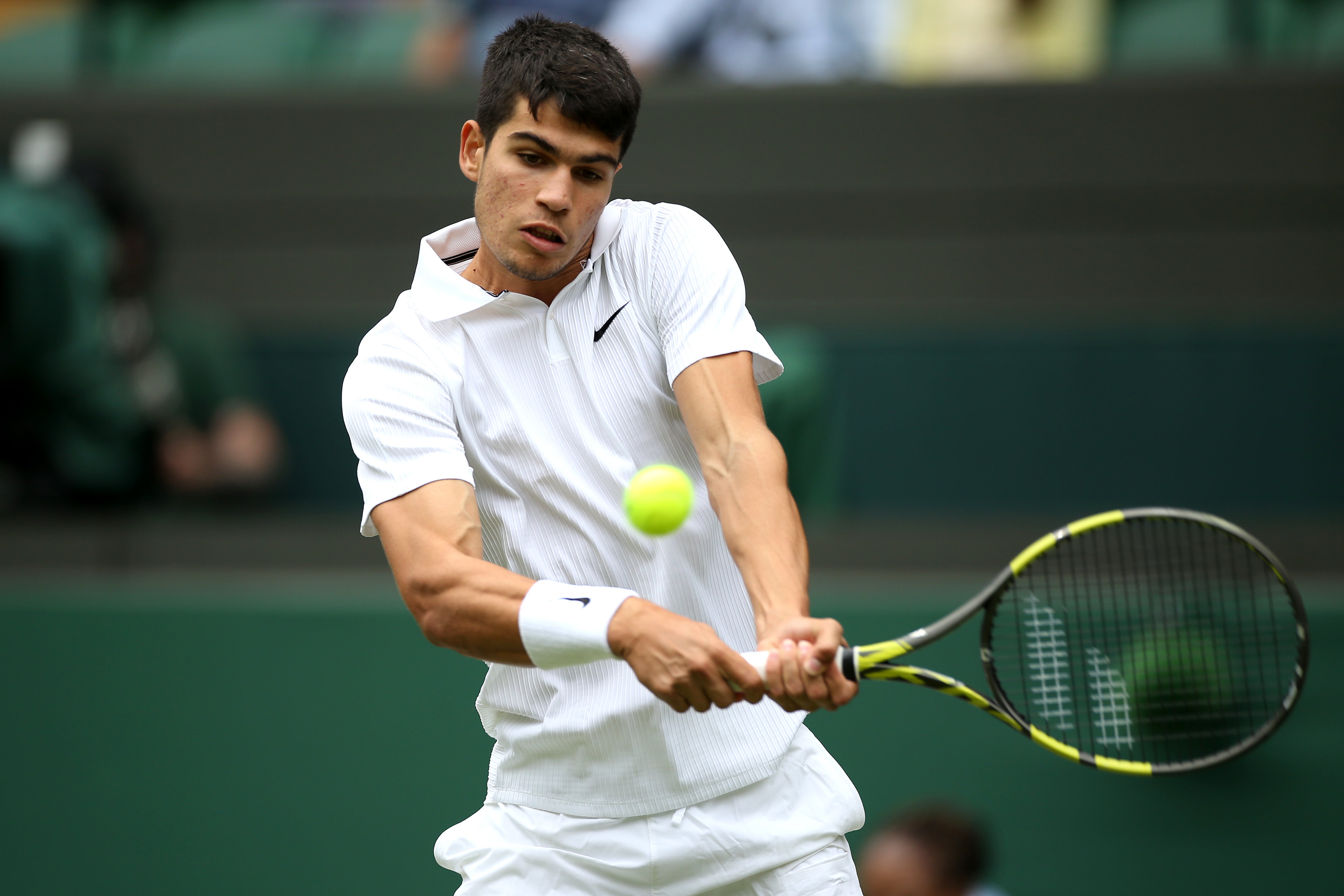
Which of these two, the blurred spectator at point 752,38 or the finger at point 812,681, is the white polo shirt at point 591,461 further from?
the blurred spectator at point 752,38

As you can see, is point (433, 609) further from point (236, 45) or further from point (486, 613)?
point (236, 45)

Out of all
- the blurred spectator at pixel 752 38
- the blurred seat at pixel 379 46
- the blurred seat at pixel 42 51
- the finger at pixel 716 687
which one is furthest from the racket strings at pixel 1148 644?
the blurred seat at pixel 42 51

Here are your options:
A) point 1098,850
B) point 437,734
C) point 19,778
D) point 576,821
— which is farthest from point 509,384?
point 19,778

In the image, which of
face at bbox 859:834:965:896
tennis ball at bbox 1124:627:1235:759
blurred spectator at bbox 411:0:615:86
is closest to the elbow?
tennis ball at bbox 1124:627:1235:759

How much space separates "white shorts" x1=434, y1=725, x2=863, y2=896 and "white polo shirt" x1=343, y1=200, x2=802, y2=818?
0.09ft

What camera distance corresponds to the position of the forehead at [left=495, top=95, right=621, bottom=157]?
2143 millimetres

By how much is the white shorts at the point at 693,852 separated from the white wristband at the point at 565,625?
34cm

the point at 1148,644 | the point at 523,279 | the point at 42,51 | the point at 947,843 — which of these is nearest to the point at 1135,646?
the point at 1148,644

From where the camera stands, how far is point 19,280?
15.8 feet

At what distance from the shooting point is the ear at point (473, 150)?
7.45 ft

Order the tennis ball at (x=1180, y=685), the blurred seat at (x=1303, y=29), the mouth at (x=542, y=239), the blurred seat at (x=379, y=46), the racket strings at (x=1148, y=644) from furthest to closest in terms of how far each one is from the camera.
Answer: the blurred seat at (x=379, y=46), the blurred seat at (x=1303, y=29), the tennis ball at (x=1180, y=685), the racket strings at (x=1148, y=644), the mouth at (x=542, y=239)

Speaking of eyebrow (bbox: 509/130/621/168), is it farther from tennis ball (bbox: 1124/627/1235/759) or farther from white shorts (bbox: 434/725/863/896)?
tennis ball (bbox: 1124/627/1235/759)

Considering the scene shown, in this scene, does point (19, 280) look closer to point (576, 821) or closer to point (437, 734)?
point (437, 734)

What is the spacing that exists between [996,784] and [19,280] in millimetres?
3352
